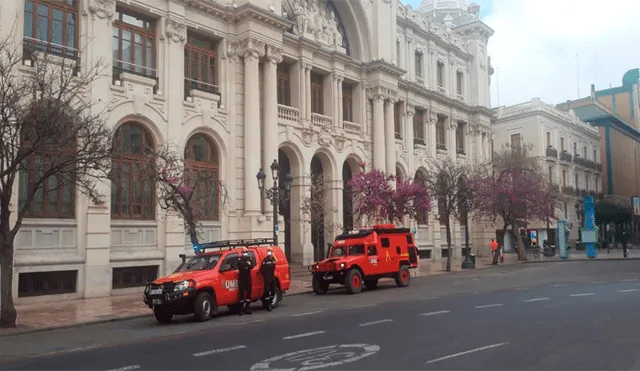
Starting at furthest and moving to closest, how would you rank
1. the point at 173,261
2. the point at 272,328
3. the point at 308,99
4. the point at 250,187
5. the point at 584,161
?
the point at 584,161 → the point at 308,99 → the point at 250,187 → the point at 173,261 → the point at 272,328

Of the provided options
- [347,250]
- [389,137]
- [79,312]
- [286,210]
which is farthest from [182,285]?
[389,137]

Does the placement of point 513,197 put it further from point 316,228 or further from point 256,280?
point 256,280

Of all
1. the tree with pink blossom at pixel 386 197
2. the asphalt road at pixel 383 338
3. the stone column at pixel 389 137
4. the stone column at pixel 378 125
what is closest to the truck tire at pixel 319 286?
the asphalt road at pixel 383 338

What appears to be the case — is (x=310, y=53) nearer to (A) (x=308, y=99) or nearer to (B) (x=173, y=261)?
(A) (x=308, y=99)

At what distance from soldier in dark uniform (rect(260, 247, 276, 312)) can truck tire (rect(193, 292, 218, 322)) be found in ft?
6.10

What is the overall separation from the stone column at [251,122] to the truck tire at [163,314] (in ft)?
41.4

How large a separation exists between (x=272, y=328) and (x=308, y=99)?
2055cm

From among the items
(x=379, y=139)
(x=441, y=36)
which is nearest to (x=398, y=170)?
(x=379, y=139)

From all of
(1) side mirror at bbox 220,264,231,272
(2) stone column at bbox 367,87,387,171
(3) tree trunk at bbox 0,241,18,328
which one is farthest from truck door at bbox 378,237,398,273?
(2) stone column at bbox 367,87,387,171

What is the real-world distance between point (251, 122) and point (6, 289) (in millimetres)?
15171

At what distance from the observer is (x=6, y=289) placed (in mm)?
13891

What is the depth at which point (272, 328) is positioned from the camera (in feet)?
41.1

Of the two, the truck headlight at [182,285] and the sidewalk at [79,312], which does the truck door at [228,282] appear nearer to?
the truck headlight at [182,285]

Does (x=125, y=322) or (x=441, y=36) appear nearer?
(x=125, y=322)
